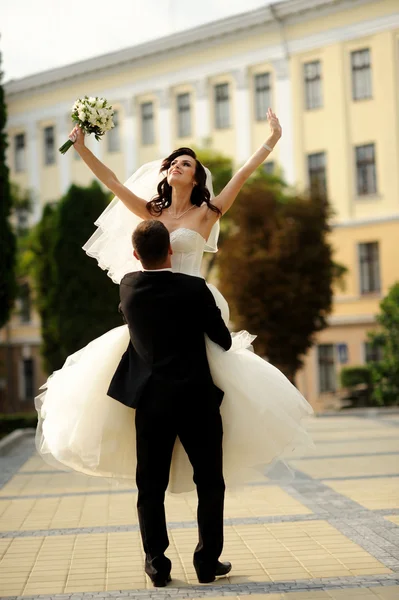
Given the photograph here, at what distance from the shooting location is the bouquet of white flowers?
638cm

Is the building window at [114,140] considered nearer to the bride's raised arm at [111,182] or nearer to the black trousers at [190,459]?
the bride's raised arm at [111,182]

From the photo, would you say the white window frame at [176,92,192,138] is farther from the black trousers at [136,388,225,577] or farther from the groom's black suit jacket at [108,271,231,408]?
the black trousers at [136,388,225,577]

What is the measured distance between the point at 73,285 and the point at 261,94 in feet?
47.3

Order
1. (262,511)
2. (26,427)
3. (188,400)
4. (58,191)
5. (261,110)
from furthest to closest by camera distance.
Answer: (58,191) → (261,110) → (26,427) → (262,511) → (188,400)

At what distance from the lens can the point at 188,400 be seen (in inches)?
225

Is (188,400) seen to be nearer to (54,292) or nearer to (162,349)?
(162,349)

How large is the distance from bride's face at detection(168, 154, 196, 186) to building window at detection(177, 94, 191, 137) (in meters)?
35.8

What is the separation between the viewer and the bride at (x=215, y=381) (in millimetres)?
5887

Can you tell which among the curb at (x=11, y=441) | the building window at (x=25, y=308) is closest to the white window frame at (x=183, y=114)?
the building window at (x=25, y=308)

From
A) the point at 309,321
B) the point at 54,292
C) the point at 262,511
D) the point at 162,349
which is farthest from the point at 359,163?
the point at 162,349

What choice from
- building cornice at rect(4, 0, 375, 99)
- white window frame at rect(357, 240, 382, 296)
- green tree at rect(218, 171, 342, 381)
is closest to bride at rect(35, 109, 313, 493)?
green tree at rect(218, 171, 342, 381)

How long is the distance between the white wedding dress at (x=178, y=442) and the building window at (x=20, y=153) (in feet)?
142

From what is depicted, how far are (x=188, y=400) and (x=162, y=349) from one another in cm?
33

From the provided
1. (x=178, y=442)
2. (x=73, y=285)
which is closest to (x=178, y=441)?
(x=178, y=442)
